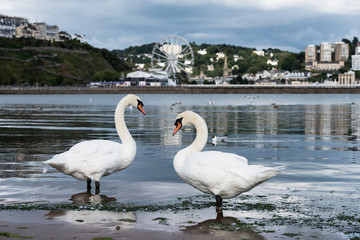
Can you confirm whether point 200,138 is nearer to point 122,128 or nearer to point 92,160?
point 92,160

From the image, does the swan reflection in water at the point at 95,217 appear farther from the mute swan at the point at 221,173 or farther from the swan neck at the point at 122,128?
the swan neck at the point at 122,128

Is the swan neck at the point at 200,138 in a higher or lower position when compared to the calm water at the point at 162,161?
higher

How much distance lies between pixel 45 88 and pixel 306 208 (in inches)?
7550

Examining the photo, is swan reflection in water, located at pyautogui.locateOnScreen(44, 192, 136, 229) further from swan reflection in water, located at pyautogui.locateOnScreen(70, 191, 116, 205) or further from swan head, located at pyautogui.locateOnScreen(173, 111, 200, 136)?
swan head, located at pyautogui.locateOnScreen(173, 111, 200, 136)

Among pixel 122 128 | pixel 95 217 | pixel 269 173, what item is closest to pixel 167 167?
pixel 122 128

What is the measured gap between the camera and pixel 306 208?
10.1 metres

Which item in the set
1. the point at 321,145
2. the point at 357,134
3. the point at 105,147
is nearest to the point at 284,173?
the point at 105,147

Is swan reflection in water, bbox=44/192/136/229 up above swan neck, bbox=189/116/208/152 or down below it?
below

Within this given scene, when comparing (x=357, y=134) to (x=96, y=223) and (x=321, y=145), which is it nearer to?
(x=321, y=145)

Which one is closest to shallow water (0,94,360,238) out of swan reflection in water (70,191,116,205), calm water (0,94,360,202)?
calm water (0,94,360,202)

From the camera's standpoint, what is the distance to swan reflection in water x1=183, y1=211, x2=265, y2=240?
841 centimetres

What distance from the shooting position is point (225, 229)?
877 centimetres

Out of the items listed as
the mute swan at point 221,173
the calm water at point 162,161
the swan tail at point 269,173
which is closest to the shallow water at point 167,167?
the calm water at point 162,161

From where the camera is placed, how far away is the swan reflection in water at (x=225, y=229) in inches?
331
